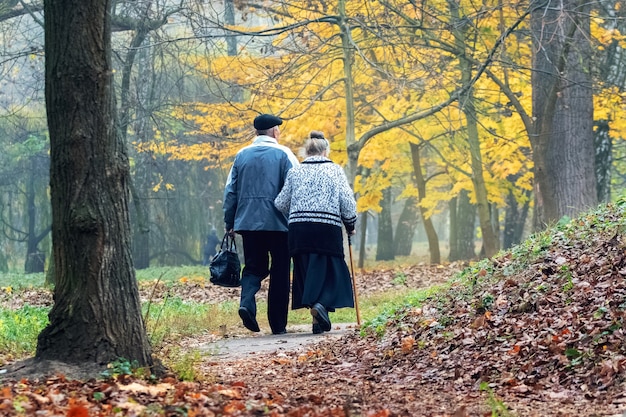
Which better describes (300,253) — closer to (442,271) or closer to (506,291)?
(506,291)

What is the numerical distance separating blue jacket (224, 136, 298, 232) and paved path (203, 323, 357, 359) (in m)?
1.15

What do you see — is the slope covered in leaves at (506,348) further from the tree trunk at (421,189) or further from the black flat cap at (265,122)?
the tree trunk at (421,189)

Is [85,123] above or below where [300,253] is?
above

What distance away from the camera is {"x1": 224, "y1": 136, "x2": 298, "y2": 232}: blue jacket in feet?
32.1

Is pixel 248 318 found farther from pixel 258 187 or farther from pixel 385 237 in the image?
pixel 385 237

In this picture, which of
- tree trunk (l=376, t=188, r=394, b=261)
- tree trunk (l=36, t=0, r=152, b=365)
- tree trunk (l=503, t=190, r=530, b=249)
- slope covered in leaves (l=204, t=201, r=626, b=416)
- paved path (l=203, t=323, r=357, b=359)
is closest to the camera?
slope covered in leaves (l=204, t=201, r=626, b=416)

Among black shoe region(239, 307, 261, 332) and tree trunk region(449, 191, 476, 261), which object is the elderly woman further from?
tree trunk region(449, 191, 476, 261)

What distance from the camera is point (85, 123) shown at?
558 cm

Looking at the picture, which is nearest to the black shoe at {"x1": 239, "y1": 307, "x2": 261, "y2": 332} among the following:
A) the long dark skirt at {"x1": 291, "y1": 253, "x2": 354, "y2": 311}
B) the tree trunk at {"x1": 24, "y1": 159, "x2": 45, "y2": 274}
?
the long dark skirt at {"x1": 291, "y1": 253, "x2": 354, "y2": 311}

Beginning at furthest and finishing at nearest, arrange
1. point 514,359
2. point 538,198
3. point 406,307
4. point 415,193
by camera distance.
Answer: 1. point 415,193
2. point 538,198
3. point 406,307
4. point 514,359

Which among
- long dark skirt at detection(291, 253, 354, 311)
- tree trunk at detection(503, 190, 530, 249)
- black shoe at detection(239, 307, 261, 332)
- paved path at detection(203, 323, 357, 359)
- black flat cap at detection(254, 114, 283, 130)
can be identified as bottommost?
paved path at detection(203, 323, 357, 359)

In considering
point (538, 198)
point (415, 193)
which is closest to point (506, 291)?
point (538, 198)

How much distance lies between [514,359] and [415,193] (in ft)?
72.0

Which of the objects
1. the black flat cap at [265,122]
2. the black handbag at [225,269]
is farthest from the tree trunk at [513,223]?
the black handbag at [225,269]
